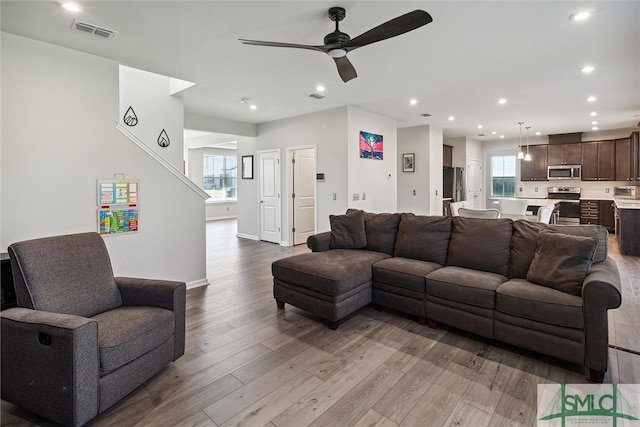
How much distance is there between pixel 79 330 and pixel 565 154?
1124 cm

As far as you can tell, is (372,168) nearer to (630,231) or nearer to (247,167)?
(247,167)

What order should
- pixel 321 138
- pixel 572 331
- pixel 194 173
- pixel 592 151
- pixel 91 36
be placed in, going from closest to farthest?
pixel 572 331 < pixel 91 36 < pixel 321 138 < pixel 592 151 < pixel 194 173

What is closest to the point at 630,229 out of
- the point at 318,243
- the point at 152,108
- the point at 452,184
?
the point at 452,184

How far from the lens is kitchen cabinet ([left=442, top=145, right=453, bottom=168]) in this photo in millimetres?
9309

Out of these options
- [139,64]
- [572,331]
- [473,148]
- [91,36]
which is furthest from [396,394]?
[473,148]

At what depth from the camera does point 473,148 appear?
10.3 meters

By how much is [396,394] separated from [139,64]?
423 cm

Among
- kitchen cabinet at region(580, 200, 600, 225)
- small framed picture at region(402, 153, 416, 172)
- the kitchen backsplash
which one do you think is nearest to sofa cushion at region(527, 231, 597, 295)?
small framed picture at region(402, 153, 416, 172)

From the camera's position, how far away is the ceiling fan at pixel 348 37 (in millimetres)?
2213

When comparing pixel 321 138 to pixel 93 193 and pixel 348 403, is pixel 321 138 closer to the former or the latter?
pixel 93 193

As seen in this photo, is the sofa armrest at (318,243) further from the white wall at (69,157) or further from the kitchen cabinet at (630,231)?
the kitchen cabinet at (630,231)

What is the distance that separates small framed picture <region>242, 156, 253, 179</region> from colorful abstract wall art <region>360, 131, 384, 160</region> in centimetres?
289

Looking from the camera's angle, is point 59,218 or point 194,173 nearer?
point 59,218

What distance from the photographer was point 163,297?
231 centimetres
